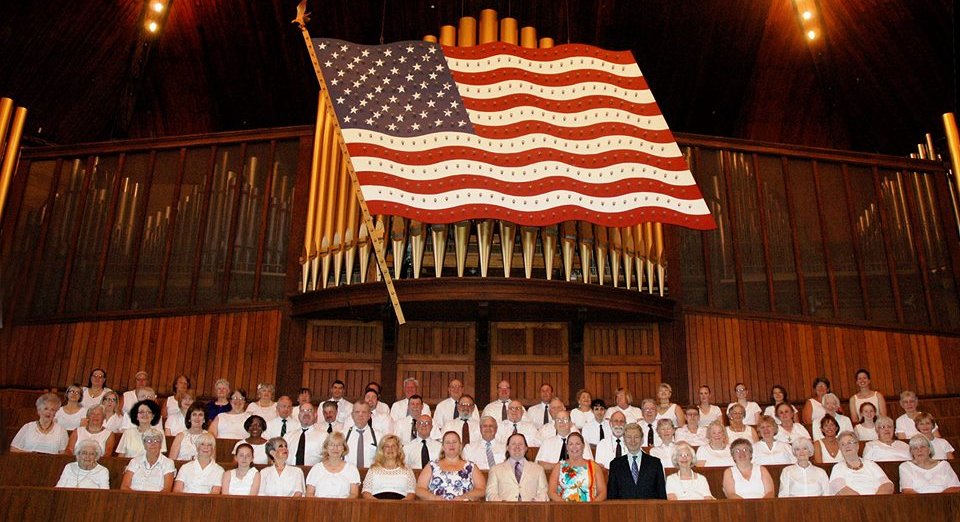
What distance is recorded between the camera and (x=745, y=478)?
5.37 metres

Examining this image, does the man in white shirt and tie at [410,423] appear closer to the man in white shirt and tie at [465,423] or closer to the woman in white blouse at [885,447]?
the man in white shirt and tie at [465,423]

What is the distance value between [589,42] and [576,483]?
733 centimetres

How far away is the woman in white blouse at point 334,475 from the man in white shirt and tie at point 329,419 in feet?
3.49

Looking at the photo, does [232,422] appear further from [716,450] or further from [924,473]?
[924,473]

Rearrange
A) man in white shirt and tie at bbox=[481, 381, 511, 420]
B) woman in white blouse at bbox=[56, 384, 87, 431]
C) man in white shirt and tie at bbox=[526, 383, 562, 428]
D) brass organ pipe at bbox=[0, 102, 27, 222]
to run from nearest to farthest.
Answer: woman in white blouse at bbox=[56, 384, 87, 431] → man in white shirt and tie at bbox=[481, 381, 511, 420] → man in white shirt and tie at bbox=[526, 383, 562, 428] → brass organ pipe at bbox=[0, 102, 27, 222]

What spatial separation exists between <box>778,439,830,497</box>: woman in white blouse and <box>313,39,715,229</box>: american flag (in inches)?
101

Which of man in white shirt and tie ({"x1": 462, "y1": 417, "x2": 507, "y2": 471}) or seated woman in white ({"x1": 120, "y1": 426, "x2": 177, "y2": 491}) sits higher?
man in white shirt and tie ({"x1": 462, "y1": 417, "x2": 507, "y2": 471})

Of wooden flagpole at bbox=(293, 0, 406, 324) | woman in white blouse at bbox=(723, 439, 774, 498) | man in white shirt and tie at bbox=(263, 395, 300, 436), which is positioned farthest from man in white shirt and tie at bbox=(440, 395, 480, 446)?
woman in white blouse at bbox=(723, 439, 774, 498)

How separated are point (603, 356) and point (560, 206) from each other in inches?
83.0

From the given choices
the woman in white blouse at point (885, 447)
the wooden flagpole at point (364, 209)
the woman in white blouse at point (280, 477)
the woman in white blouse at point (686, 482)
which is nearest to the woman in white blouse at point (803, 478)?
the woman in white blouse at point (686, 482)

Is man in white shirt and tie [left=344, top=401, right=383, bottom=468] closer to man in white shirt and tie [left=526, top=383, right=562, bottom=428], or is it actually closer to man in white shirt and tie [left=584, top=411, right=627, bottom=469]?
man in white shirt and tie [left=526, top=383, right=562, bottom=428]

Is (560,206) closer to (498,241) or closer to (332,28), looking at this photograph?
(498,241)

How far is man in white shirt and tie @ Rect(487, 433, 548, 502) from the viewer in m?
5.36

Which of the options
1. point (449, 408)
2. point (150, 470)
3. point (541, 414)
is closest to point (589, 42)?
point (541, 414)
